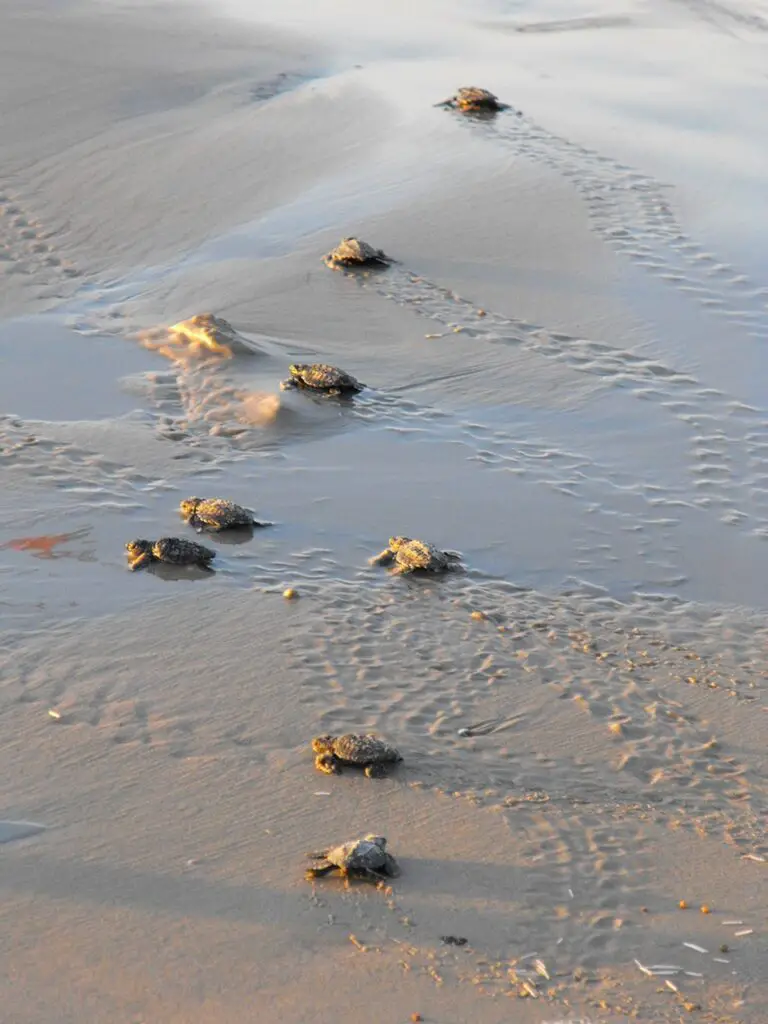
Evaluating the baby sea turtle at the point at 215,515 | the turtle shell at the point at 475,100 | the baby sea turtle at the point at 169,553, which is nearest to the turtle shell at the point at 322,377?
the baby sea turtle at the point at 215,515

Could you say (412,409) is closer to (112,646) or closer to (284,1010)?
(112,646)

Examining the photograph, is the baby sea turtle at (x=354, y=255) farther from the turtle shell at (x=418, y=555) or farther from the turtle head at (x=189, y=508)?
the turtle shell at (x=418, y=555)

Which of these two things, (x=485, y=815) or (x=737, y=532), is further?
(x=737, y=532)

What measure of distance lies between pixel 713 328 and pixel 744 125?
15.0ft

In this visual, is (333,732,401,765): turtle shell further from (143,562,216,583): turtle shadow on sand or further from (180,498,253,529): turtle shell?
(180,498,253,529): turtle shell

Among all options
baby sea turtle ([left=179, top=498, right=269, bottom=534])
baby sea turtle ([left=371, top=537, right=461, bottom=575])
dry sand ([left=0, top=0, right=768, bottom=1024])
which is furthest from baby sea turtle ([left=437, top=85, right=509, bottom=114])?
baby sea turtle ([left=371, top=537, right=461, bottom=575])

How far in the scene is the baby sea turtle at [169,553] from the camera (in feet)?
17.0

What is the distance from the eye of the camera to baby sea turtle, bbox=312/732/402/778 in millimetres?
4023

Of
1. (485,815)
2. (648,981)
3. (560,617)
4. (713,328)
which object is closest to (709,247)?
(713,328)


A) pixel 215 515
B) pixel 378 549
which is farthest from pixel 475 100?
pixel 215 515

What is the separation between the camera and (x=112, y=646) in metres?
4.71

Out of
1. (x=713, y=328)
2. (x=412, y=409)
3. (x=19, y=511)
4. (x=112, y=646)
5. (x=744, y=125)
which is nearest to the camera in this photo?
(x=112, y=646)

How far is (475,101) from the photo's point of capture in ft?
36.6

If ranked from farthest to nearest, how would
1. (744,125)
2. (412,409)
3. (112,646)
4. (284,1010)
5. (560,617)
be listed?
(744,125)
(412,409)
(560,617)
(112,646)
(284,1010)
